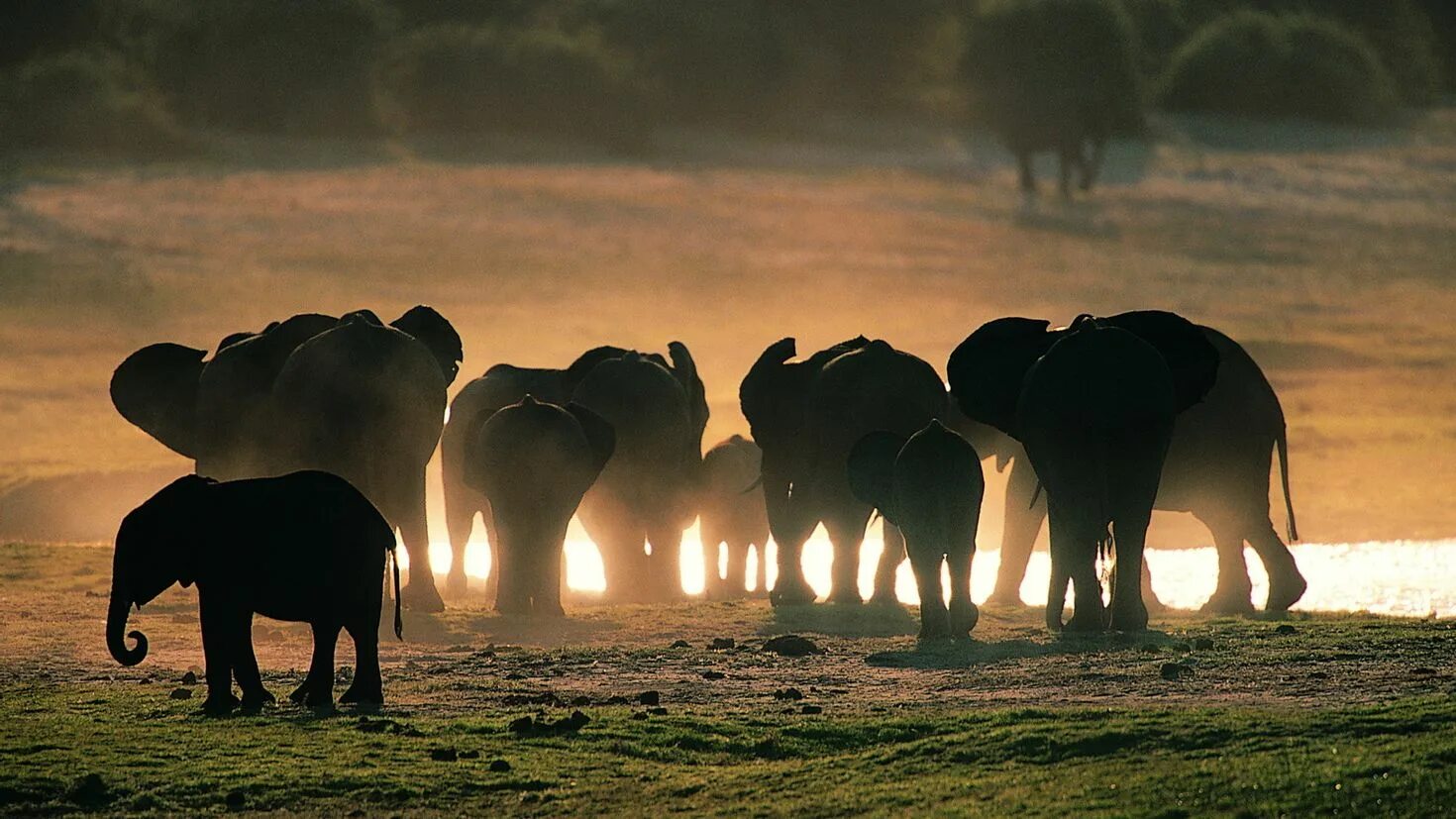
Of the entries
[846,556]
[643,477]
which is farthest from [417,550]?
[846,556]

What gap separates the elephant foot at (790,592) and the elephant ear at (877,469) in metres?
5.76

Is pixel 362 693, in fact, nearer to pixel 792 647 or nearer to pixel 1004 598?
pixel 792 647

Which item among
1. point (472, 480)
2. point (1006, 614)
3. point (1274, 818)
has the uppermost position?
point (472, 480)

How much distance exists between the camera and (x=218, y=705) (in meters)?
20.0

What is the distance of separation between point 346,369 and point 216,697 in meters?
11.3

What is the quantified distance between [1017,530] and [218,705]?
635 inches

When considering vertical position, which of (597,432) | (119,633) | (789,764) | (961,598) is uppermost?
(597,432)

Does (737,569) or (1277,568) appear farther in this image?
(737,569)

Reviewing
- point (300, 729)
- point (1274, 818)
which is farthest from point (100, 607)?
point (1274, 818)

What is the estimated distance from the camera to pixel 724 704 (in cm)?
2064

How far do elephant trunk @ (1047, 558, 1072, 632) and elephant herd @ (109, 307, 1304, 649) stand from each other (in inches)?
1.2

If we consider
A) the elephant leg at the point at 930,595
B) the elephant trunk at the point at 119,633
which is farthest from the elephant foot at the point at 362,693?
the elephant leg at the point at 930,595

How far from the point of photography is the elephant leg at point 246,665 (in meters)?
20.0

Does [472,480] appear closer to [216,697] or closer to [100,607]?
[100,607]
